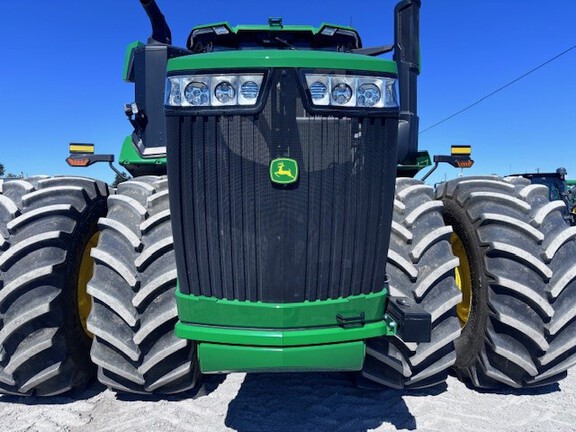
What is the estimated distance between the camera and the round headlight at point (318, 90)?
1848 millimetres

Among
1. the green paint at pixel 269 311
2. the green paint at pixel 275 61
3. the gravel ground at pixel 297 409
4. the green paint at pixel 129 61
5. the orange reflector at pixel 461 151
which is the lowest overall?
the gravel ground at pixel 297 409

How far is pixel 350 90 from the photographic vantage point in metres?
1.89

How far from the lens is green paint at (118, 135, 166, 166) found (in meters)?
3.41

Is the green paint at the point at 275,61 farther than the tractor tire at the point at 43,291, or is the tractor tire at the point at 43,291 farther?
the tractor tire at the point at 43,291

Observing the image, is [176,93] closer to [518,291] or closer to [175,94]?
[175,94]

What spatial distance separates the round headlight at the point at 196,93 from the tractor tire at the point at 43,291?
134 cm

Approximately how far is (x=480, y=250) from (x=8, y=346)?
2.86 meters

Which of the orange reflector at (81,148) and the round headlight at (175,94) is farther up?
the round headlight at (175,94)

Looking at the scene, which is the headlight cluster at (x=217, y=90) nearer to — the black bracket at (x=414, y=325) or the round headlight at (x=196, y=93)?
the round headlight at (x=196, y=93)

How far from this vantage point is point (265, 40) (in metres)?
3.15

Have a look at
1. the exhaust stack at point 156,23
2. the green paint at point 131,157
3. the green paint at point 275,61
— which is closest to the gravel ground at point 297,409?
the green paint at point 131,157

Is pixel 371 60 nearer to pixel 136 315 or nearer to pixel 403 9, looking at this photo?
pixel 403 9

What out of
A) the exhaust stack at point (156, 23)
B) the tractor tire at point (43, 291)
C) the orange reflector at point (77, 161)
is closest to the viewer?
the tractor tire at point (43, 291)

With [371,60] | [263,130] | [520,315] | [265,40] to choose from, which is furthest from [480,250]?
[265,40]
